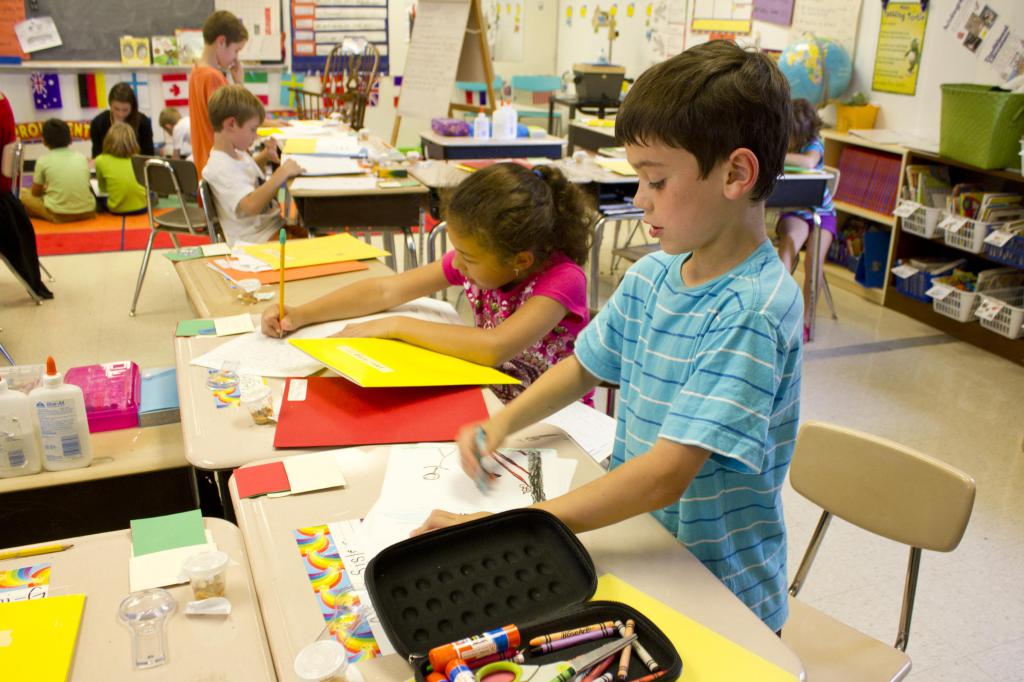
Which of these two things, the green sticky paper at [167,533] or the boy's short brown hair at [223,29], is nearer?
the green sticky paper at [167,533]

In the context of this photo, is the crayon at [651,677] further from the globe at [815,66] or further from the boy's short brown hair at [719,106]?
the globe at [815,66]

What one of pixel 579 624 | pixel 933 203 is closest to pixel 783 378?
pixel 579 624

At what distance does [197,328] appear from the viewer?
1.84m

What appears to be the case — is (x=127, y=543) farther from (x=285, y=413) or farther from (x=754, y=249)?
(x=754, y=249)

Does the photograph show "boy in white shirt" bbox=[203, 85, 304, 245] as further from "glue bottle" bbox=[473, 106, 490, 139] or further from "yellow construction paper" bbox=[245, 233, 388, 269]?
"glue bottle" bbox=[473, 106, 490, 139]

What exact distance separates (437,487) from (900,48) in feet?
15.1

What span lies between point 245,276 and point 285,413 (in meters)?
0.88

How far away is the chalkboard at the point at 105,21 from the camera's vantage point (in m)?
6.50

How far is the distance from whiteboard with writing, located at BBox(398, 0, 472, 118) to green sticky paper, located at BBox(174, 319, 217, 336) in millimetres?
3606

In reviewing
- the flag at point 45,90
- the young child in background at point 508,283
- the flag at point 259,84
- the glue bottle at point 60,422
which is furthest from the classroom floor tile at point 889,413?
the flag at point 259,84

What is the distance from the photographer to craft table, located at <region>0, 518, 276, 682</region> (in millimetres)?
884

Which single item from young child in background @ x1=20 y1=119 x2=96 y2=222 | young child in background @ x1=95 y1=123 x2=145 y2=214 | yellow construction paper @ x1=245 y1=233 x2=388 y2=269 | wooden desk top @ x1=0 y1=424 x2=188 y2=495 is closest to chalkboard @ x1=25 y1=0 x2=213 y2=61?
young child in background @ x1=20 y1=119 x2=96 y2=222

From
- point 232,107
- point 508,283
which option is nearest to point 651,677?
point 508,283

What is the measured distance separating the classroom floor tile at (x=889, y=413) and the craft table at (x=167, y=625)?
1654 millimetres
